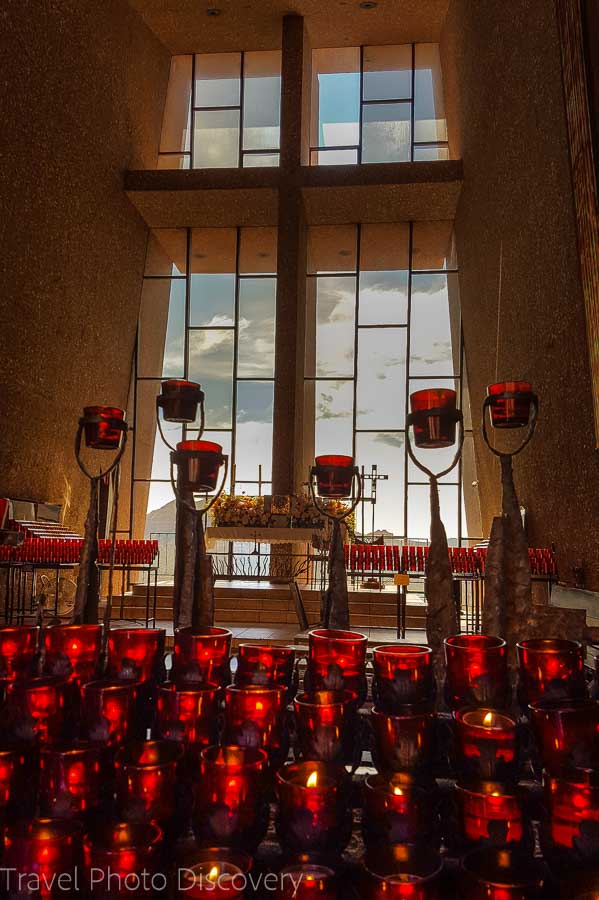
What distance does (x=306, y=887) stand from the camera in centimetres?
59

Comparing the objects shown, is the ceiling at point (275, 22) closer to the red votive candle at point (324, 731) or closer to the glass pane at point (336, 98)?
the glass pane at point (336, 98)

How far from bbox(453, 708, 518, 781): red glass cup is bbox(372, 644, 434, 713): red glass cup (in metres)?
0.17

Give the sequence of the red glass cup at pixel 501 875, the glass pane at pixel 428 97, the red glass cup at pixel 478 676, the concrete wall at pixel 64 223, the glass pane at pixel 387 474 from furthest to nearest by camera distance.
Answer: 1. the glass pane at pixel 428 97
2. the glass pane at pixel 387 474
3. the concrete wall at pixel 64 223
4. the red glass cup at pixel 478 676
5. the red glass cup at pixel 501 875

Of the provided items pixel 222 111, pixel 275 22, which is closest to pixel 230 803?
pixel 275 22

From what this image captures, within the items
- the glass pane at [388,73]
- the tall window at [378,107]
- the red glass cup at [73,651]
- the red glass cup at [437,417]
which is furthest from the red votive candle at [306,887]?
the glass pane at [388,73]

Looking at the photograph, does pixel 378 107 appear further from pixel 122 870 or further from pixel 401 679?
pixel 122 870

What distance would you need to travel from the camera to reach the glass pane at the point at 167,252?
34.0 ft

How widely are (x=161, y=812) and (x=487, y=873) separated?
1.09ft

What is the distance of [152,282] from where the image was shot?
10.5m

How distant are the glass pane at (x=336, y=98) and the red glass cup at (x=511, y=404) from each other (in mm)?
9919

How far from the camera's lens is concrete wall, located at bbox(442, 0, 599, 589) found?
13.2 ft

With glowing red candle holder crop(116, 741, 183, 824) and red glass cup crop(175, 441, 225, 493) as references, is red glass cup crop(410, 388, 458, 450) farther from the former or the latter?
glowing red candle holder crop(116, 741, 183, 824)

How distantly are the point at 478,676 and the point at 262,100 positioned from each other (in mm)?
11108

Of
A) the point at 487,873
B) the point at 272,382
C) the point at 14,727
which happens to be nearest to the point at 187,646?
the point at 14,727
